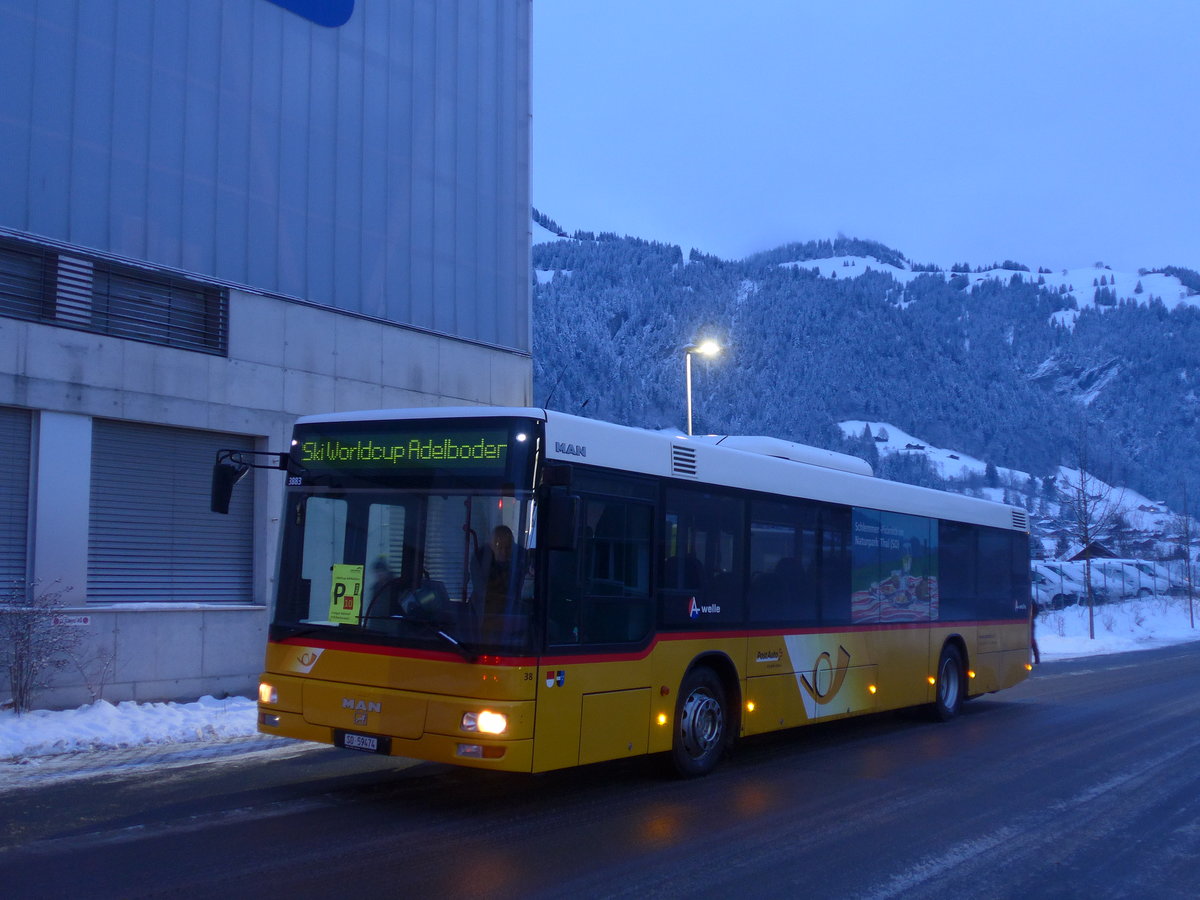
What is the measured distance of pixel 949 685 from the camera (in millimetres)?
14102

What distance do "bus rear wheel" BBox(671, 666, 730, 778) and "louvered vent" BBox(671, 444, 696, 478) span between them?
1640mm

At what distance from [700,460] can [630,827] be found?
326 centimetres

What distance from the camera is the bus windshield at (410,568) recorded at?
7414 mm

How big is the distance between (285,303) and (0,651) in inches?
235

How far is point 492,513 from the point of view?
7523mm

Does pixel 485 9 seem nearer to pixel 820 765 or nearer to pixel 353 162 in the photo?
pixel 353 162

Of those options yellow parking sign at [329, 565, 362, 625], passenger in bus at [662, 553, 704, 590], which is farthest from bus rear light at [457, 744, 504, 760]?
passenger in bus at [662, 553, 704, 590]

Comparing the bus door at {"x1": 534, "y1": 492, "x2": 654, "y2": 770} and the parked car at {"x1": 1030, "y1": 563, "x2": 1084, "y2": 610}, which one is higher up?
the bus door at {"x1": 534, "y1": 492, "x2": 654, "y2": 770}

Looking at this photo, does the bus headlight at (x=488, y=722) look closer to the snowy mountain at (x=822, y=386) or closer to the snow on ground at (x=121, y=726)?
the snow on ground at (x=121, y=726)

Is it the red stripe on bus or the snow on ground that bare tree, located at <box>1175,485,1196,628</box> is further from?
the snow on ground

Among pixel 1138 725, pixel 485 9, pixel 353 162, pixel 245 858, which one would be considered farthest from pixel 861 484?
pixel 485 9

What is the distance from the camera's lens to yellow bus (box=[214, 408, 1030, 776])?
7434 mm

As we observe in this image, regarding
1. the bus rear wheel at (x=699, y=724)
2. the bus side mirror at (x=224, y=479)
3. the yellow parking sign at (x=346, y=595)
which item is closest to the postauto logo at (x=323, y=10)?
Result: the bus side mirror at (x=224, y=479)

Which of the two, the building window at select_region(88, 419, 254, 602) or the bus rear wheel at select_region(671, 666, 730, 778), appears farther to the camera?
the building window at select_region(88, 419, 254, 602)
